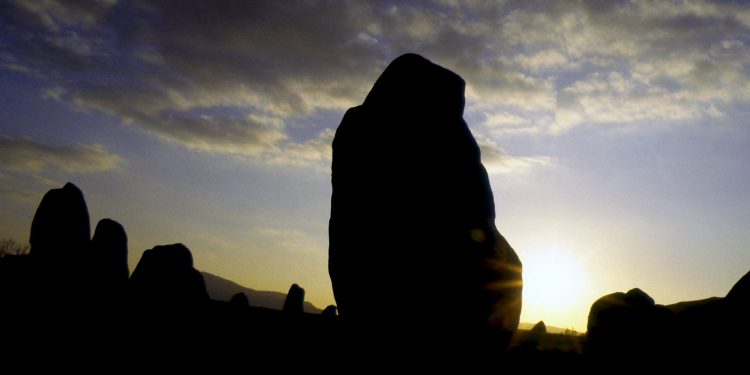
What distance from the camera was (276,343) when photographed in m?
10.5

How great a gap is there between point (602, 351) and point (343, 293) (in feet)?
20.0

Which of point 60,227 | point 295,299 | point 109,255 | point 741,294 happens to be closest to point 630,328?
point 741,294

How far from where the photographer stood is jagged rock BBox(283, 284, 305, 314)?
21.5 m

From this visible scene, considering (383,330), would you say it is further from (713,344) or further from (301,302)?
(301,302)

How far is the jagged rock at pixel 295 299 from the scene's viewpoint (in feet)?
70.4

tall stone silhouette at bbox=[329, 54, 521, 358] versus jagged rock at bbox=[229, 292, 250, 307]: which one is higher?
tall stone silhouette at bbox=[329, 54, 521, 358]

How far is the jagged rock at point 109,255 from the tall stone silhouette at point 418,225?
22.6 feet

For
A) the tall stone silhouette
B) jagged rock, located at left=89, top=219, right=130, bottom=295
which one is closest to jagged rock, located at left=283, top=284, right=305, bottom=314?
jagged rock, located at left=89, top=219, right=130, bottom=295

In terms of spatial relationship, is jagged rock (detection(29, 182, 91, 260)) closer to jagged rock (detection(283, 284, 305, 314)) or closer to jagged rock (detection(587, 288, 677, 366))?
jagged rock (detection(283, 284, 305, 314))

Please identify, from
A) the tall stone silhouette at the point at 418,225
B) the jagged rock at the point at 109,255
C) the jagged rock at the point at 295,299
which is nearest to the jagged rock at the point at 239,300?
the jagged rock at the point at 295,299

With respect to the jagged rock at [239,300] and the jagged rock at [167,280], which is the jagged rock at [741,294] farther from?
the jagged rock at [239,300]

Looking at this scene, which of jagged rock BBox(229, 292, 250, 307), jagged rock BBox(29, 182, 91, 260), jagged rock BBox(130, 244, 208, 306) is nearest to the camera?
jagged rock BBox(130, 244, 208, 306)

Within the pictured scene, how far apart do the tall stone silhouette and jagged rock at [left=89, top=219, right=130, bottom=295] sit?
689 cm

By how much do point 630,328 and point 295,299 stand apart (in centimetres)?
1460
